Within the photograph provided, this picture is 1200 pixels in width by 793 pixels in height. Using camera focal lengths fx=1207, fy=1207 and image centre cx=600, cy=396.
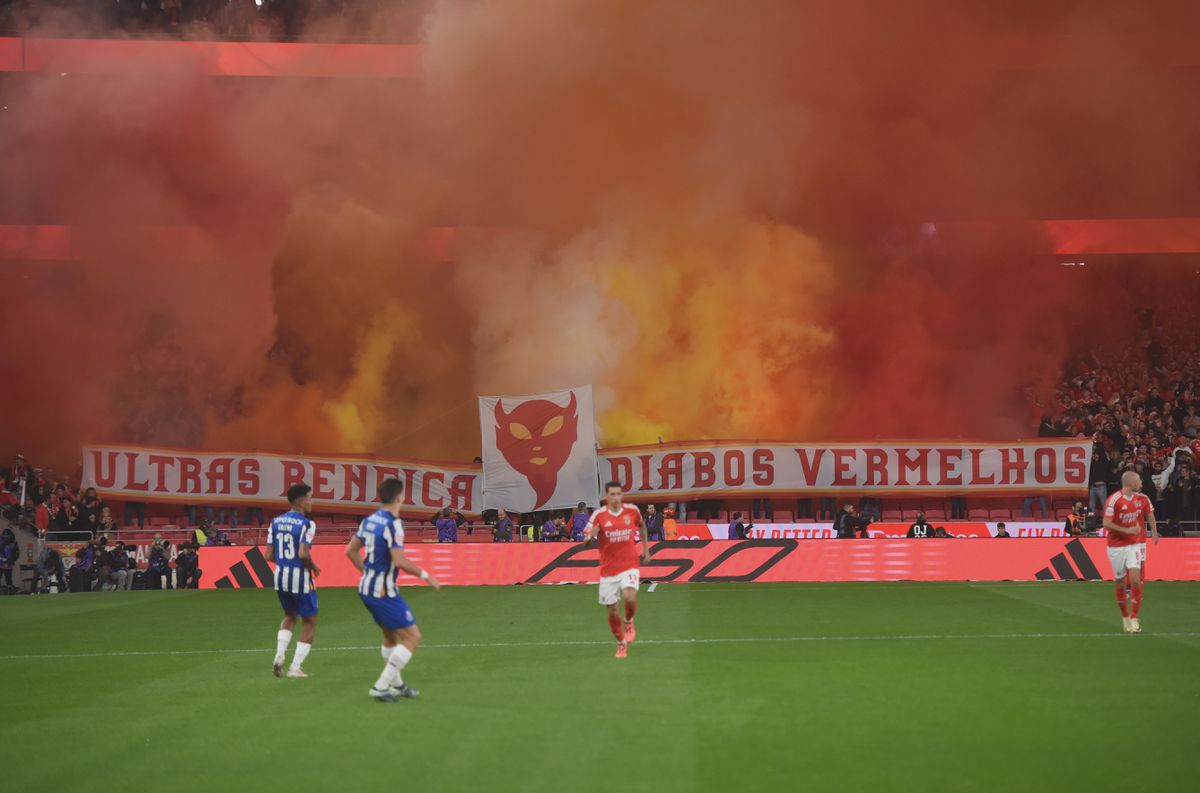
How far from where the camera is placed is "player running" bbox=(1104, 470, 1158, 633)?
53.9ft

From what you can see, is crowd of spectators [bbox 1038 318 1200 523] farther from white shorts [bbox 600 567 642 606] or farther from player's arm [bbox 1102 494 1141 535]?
white shorts [bbox 600 567 642 606]

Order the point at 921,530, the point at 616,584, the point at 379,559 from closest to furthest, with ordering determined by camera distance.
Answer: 1. the point at 379,559
2. the point at 616,584
3. the point at 921,530

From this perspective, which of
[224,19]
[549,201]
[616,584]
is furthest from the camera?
[224,19]

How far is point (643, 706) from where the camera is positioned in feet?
36.7

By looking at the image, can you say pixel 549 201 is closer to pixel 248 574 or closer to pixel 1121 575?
pixel 248 574

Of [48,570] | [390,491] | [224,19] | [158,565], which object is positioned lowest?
[48,570]

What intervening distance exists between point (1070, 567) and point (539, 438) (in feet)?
43.9

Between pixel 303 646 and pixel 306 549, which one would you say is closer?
pixel 306 549

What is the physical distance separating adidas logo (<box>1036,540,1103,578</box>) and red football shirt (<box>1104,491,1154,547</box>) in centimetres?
1048

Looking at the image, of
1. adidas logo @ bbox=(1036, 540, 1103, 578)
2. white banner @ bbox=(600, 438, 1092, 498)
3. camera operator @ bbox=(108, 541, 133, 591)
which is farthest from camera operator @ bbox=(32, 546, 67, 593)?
adidas logo @ bbox=(1036, 540, 1103, 578)

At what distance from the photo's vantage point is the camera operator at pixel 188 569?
29812 mm

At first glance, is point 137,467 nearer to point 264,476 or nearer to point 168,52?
point 264,476

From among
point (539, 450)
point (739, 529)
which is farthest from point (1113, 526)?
point (539, 450)

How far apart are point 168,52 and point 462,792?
40.4m
